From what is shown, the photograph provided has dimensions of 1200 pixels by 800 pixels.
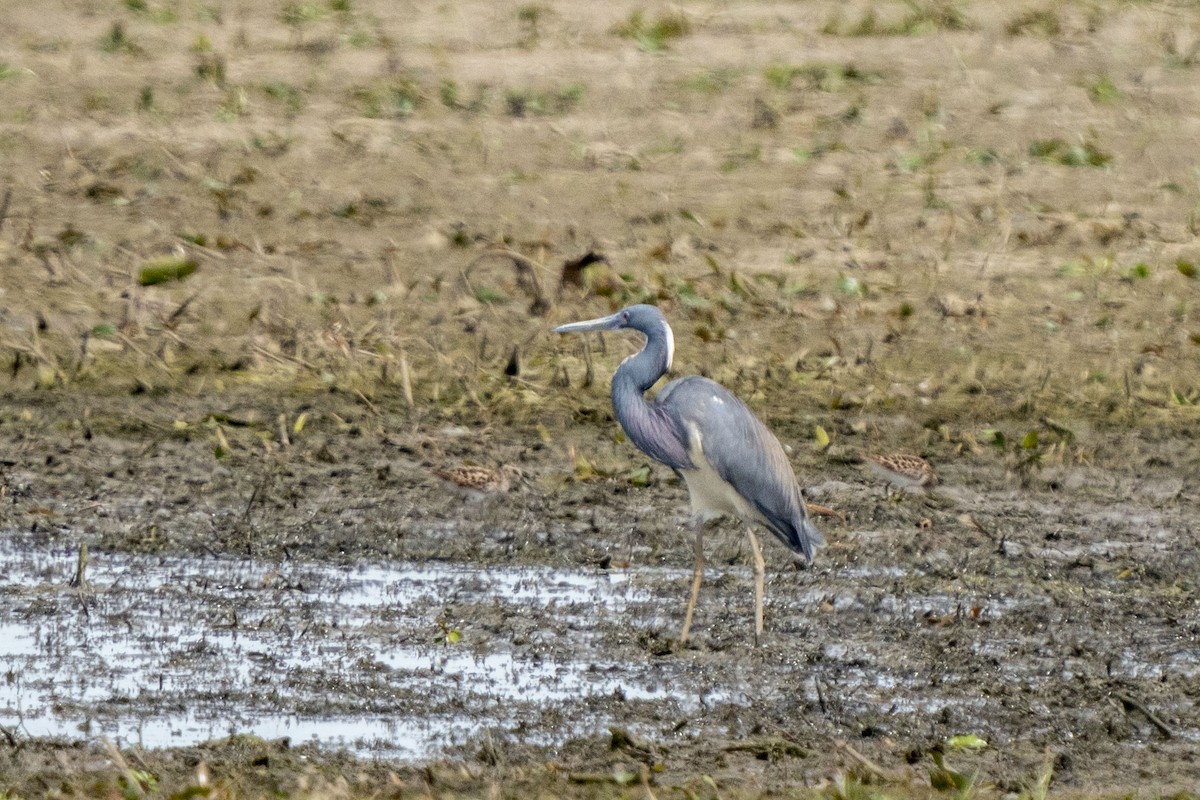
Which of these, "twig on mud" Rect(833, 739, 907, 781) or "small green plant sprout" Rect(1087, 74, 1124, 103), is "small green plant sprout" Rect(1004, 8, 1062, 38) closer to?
"small green plant sprout" Rect(1087, 74, 1124, 103)

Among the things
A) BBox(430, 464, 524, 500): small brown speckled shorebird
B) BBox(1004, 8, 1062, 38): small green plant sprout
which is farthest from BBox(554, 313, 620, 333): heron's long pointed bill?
BBox(1004, 8, 1062, 38): small green plant sprout

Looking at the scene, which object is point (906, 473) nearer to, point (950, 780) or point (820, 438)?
point (820, 438)

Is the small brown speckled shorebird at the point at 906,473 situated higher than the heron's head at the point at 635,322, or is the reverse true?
the heron's head at the point at 635,322

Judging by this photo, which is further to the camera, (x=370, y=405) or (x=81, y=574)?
(x=370, y=405)

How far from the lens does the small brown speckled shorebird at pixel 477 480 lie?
24.8ft

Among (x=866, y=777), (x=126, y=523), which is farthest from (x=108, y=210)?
(x=866, y=777)

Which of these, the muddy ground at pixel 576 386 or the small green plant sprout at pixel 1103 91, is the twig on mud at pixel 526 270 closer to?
the muddy ground at pixel 576 386

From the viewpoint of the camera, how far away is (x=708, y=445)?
694 cm

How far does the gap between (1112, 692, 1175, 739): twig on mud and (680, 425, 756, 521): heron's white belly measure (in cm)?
164

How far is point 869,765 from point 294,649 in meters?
1.95

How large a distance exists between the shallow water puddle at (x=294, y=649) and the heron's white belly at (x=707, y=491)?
1.40ft

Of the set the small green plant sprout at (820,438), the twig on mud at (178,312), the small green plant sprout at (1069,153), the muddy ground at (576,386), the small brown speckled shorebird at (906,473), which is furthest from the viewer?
the small green plant sprout at (1069,153)

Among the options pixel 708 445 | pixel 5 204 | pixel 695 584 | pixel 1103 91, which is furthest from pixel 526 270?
pixel 1103 91

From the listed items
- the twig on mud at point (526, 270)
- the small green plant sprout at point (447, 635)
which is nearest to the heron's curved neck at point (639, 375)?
the small green plant sprout at point (447, 635)
